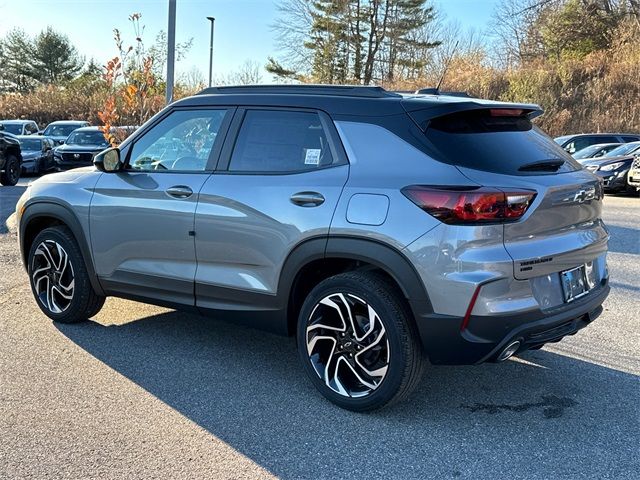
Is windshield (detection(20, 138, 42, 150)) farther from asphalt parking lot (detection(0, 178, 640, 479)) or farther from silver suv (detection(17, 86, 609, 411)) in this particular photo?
silver suv (detection(17, 86, 609, 411))

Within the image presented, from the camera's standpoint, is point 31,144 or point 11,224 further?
point 31,144

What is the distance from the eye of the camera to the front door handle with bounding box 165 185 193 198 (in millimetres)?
3963

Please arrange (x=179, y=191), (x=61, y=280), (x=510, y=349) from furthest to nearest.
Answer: (x=61, y=280) → (x=179, y=191) → (x=510, y=349)

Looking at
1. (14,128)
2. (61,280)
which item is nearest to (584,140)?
(61,280)

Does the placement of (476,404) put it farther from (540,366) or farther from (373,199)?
(373,199)

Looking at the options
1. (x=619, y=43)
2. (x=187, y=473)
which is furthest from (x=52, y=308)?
(x=619, y=43)

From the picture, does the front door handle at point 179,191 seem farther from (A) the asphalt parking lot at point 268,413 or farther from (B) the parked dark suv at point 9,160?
(B) the parked dark suv at point 9,160

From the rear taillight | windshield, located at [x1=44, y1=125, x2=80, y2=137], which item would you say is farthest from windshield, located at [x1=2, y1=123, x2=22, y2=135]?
the rear taillight

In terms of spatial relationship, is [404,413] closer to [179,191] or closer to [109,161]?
[179,191]

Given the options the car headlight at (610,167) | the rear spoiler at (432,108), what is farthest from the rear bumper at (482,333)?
the car headlight at (610,167)

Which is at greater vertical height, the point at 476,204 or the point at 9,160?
the point at 476,204

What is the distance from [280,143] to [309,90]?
1.26ft

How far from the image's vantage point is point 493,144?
330 centimetres

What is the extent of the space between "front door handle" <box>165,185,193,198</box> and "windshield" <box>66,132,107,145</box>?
16.7 m
